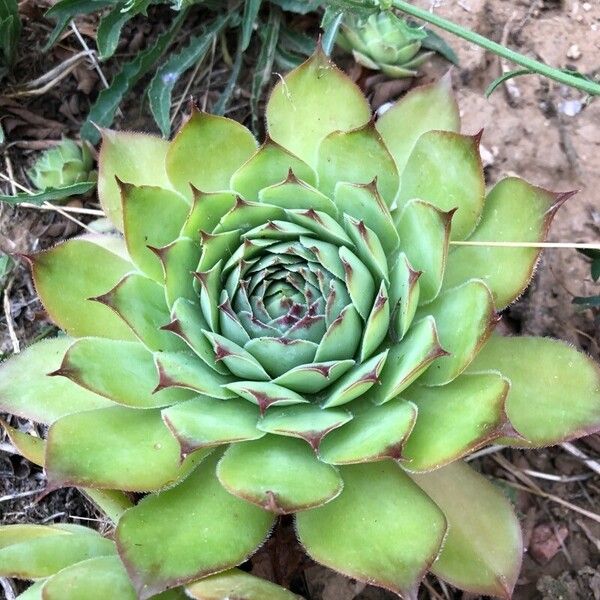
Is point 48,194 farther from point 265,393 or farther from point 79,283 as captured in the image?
point 265,393

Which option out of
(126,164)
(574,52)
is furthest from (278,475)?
(574,52)

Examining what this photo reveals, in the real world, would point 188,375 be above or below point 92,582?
above

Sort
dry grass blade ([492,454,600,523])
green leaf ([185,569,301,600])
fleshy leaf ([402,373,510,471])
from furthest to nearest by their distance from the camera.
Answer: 1. dry grass blade ([492,454,600,523])
2. green leaf ([185,569,301,600])
3. fleshy leaf ([402,373,510,471])

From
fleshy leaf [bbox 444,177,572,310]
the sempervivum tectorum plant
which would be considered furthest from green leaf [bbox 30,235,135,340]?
fleshy leaf [bbox 444,177,572,310]

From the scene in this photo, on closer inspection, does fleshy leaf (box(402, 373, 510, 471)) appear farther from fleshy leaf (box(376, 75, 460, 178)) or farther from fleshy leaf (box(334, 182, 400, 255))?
fleshy leaf (box(376, 75, 460, 178))

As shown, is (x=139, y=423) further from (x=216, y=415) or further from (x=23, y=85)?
(x=23, y=85)

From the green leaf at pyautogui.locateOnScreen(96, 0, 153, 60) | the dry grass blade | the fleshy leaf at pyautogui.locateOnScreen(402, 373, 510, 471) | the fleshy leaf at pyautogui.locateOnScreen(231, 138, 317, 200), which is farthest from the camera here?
the green leaf at pyautogui.locateOnScreen(96, 0, 153, 60)

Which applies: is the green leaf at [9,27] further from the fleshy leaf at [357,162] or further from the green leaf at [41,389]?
the fleshy leaf at [357,162]
